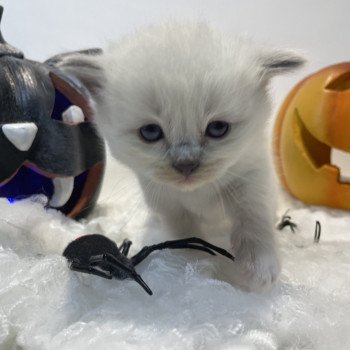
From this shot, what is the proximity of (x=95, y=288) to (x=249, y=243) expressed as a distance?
313 mm

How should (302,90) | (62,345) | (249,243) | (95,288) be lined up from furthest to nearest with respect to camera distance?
(302,90), (249,243), (95,288), (62,345)

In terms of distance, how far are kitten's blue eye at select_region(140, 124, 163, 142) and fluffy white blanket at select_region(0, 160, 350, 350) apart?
229 millimetres

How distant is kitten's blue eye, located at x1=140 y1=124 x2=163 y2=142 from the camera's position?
91 cm

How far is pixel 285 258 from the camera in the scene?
1.08 metres

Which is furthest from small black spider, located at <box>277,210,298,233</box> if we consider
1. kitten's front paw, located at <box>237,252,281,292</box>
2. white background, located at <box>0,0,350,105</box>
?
white background, located at <box>0,0,350,105</box>

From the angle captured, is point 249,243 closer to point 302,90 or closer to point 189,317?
point 189,317

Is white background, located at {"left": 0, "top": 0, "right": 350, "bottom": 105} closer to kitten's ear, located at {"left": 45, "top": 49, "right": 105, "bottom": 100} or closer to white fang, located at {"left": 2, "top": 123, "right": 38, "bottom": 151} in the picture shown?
white fang, located at {"left": 2, "top": 123, "right": 38, "bottom": 151}

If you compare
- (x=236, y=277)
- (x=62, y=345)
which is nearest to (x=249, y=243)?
(x=236, y=277)

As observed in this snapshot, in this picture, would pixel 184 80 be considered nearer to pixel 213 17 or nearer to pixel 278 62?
pixel 278 62

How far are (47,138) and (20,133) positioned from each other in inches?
3.3

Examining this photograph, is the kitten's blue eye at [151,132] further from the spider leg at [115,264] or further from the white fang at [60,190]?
the white fang at [60,190]

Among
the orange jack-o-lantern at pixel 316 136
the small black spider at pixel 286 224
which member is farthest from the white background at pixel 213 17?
the small black spider at pixel 286 224

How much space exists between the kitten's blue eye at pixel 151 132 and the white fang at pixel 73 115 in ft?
1.44

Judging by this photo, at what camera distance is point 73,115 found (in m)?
1.32
